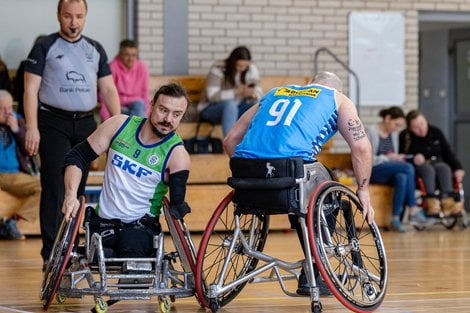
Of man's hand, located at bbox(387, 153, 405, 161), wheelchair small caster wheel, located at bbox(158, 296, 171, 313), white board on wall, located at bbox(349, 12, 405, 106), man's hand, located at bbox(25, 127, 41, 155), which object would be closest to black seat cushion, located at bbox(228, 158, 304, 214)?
wheelchair small caster wheel, located at bbox(158, 296, 171, 313)

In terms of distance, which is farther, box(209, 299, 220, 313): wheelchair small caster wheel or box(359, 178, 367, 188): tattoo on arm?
box(359, 178, 367, 188): tattoo on arm

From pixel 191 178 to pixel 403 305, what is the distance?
537cm

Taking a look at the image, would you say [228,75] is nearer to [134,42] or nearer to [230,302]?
[134,42]

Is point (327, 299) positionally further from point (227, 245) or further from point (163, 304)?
point (163, 304)

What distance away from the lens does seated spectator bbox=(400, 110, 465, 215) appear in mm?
11461

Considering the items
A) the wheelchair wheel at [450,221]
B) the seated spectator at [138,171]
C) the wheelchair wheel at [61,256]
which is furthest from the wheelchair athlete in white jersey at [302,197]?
the wheelchair wheel at [450,221]

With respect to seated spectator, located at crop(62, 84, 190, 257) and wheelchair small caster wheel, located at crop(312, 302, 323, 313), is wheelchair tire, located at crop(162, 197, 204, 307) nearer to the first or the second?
seated spectator, located at crop(62, 84, 190, 257)

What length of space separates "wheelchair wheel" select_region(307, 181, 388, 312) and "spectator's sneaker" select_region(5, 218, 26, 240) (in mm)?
5099

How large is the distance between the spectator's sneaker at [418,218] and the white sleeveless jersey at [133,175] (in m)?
6.33

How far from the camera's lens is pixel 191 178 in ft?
34.9

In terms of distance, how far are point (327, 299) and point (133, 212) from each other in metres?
1.08

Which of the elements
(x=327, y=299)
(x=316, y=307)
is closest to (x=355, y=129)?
(x=316, y=307)

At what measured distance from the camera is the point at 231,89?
37.1 ft

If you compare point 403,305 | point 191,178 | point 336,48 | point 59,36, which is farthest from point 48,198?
point 336,48
